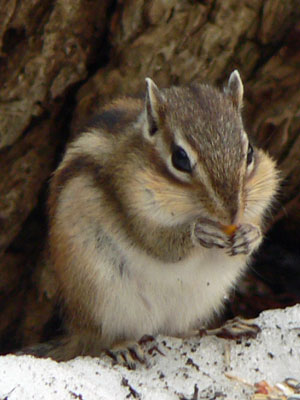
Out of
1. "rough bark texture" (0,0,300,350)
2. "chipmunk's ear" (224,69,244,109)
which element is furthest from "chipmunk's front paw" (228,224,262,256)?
"rough bark texture" (0,0,300,350)

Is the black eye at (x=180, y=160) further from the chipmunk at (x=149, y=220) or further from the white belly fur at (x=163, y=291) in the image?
the white belly fur at (x=163, y=291)

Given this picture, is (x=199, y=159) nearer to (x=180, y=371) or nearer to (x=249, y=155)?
(x=249, y=155)

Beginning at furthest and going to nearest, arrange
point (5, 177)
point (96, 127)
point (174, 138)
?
point (5, 177) < point (96, 127) < point (174, 138)

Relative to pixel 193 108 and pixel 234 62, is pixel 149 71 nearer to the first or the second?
pixel 234 62

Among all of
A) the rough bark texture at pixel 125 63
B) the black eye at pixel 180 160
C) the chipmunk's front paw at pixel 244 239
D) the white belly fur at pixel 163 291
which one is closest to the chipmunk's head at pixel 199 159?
the black eye at pixel 180 160

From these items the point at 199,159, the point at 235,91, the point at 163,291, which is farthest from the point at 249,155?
the point at 163,291

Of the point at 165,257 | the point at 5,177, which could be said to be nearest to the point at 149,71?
the point at 5,177
